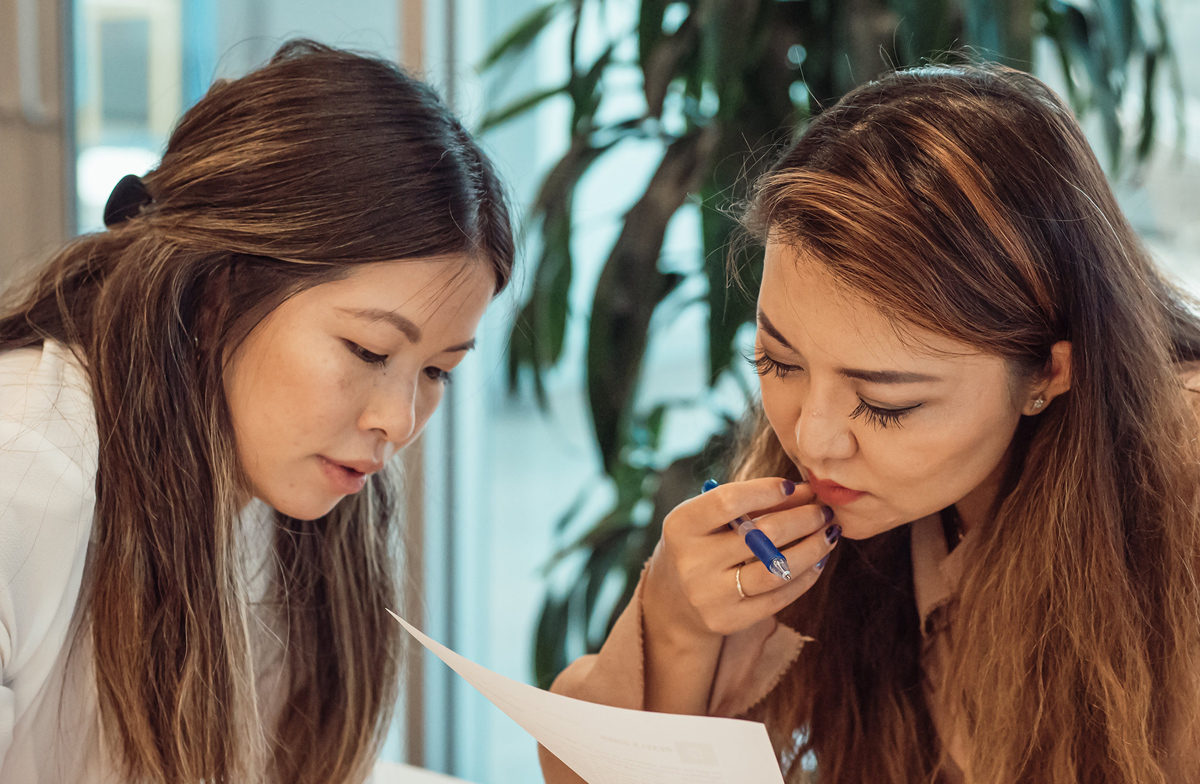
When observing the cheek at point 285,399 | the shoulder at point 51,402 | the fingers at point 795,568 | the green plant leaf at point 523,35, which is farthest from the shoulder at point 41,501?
the green plant leaf at point 523,35

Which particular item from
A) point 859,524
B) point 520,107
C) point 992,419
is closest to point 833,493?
point 859,524

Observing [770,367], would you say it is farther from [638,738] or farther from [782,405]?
[638,738]

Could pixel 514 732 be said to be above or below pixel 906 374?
below

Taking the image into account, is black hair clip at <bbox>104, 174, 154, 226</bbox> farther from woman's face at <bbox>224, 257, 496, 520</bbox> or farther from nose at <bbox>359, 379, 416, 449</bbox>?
nose at <bbox>359, 379, 416, 449</bbox>

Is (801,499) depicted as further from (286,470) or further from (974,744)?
(286,470)

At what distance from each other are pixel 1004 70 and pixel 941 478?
13.4 inches

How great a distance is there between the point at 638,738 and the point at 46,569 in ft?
1.61

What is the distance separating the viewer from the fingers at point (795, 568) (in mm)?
870

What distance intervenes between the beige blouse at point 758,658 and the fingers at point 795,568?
0.11 meters

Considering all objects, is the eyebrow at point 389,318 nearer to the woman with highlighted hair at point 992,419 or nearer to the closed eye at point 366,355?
the closed eye at point 366,355

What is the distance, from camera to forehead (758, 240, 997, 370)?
2.44 ft

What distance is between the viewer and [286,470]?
917 millimetres

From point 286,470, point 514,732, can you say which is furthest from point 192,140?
point 514,732

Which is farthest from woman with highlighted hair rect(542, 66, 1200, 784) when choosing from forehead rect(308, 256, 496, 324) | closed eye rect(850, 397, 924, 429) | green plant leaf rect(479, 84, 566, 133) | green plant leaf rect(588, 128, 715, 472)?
green plant leaf rect(479, 84, 566, 133)
